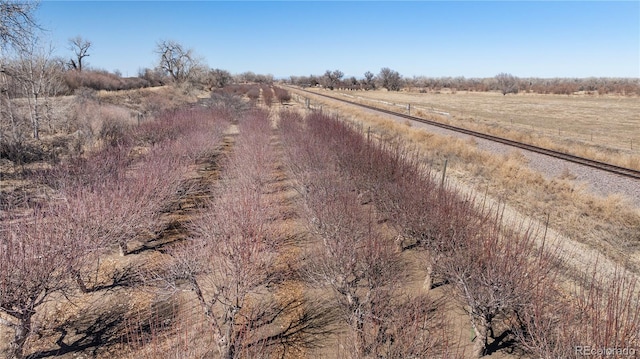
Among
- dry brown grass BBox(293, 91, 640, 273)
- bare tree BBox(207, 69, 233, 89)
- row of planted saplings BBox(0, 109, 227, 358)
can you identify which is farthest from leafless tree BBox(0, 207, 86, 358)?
bare tree BBox(207, 69, 233, 89)

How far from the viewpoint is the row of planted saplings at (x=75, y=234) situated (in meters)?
5.17

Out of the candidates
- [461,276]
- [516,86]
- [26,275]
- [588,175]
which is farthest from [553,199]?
[516,86]

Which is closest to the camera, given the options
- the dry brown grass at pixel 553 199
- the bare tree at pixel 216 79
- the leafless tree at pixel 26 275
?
the leafless tree at pixel 26 275

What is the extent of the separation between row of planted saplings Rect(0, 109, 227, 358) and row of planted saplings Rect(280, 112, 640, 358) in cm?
466

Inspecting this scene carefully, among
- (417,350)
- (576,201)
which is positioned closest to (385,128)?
(576,201)

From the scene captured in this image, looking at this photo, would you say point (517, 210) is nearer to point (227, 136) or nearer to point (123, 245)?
point (123, 245)

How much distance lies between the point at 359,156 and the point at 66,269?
9568 mm

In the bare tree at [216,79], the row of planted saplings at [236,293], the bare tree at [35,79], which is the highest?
the bare tree at [216,79]

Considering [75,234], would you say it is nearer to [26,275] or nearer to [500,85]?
[26,275]

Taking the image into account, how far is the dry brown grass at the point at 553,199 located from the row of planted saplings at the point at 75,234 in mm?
8622

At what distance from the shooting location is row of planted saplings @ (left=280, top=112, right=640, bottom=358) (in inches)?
169

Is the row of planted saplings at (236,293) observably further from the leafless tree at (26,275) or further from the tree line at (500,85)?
the tree line at (500,85)

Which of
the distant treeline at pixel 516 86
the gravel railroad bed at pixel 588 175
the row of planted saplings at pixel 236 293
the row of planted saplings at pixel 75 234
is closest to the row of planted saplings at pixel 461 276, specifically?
the row of planted saplings at pixel 236 293

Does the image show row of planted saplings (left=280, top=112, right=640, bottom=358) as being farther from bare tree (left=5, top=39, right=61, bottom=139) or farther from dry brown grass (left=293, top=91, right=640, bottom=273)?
bare tree (left=5, top=39, right=61, bottom=139)
